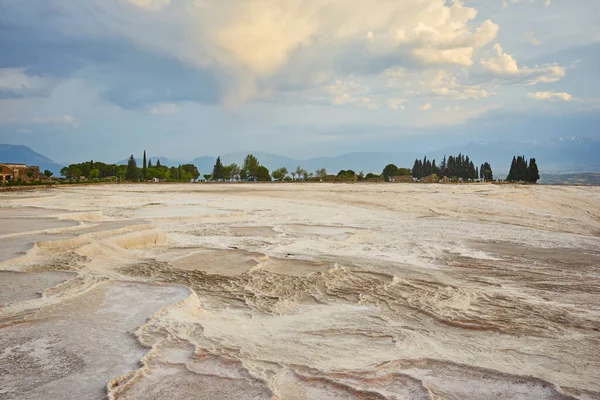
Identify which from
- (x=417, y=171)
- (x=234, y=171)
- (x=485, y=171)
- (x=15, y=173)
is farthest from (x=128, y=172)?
(x=485, y=171)

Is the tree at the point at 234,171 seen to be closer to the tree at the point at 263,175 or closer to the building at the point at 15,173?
the tree at the point at 263,175

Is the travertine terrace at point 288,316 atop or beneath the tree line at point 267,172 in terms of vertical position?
beneath

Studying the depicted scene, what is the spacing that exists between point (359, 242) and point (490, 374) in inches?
297

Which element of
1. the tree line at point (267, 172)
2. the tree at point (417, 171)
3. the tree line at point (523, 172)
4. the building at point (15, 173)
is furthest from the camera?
the tree at point (417, 171)

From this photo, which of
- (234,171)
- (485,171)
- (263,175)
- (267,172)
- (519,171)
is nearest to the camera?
(519,171)

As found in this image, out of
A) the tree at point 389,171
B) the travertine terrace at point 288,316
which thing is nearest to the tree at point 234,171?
the tree at point 389,171

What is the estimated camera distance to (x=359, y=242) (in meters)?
11.6

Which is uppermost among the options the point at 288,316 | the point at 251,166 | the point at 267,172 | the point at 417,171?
the point at 251,166

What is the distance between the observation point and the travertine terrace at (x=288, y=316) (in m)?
3.66

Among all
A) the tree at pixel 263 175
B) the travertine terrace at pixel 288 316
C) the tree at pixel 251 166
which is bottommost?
the travertine terrace at pixel 288 316

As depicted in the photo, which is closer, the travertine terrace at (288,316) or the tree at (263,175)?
the travertine terrace at (288,316)

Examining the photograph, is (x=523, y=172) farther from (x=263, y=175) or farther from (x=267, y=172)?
(x=263, y=175)

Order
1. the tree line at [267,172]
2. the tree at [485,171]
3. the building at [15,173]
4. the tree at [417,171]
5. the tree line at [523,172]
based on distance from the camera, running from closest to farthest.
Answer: the building at [15,173]
the tree line at [523,172]
the tree line at [267,172]
the tree at [485,171]
the tree at [417,171]

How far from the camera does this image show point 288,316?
5.67 meters
